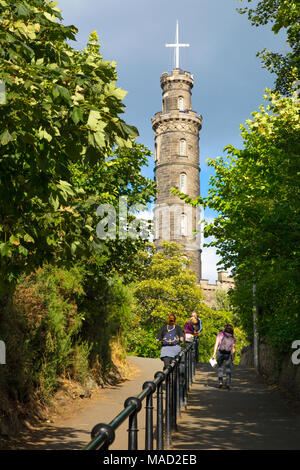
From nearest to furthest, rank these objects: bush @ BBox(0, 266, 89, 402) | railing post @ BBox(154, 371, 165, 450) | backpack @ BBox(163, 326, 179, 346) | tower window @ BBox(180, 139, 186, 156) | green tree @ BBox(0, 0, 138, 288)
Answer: green tree @ BBox(0, 0, 138, 288) < railing post @ BBox(154, 371, 165, 450) < bush @ BBox(0, 266, 89, 402) < backpack @ BBox(163, 326, 179, 346) < tower window @ BBox(180, 139, 186, 156)

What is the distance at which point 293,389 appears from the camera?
43.4 ft

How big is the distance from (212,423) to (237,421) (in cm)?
51

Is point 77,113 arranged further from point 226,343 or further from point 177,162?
point 177,162

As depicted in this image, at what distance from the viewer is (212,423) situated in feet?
30.3

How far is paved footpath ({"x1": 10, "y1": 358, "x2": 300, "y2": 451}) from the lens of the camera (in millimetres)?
7652

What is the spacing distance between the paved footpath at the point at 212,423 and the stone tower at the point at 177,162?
156ft

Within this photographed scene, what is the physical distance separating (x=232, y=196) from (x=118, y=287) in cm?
657

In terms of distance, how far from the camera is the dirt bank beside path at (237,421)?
296 inches

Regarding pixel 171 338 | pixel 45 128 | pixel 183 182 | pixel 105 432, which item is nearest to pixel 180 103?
pixel 183 182

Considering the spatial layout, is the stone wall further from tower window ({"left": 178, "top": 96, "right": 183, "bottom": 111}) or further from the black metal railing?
tower window ({"left": 178, "top": 96, "right": 183, "bottom": 111})

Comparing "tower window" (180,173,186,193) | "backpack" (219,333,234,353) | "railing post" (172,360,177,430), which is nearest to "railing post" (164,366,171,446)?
"railing post" (172,360,177,430)

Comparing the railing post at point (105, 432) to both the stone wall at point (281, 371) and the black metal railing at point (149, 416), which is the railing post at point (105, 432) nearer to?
the black metal railing at point (149, 416)
